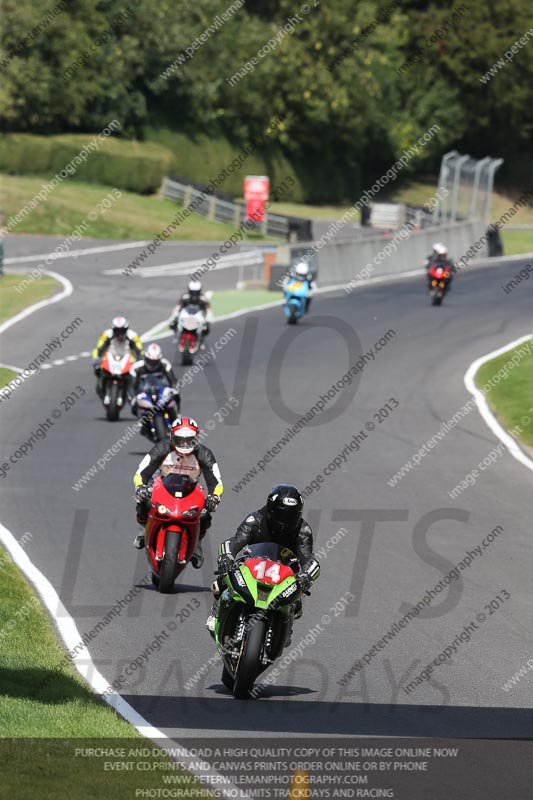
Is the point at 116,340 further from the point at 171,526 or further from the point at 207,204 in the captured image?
the point at 207,204

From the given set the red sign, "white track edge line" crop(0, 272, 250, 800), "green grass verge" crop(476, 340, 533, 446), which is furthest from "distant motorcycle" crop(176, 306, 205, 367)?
the red sign

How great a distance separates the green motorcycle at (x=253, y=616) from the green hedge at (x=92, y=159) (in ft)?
170

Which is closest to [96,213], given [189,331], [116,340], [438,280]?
[438,280]

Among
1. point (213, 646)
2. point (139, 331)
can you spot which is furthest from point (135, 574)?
point (139, 331)

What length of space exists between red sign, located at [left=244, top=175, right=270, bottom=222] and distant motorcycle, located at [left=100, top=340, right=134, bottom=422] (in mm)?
33870

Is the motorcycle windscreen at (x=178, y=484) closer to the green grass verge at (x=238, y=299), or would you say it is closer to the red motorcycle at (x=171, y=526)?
the red motorcycle at (x=171, y=526)

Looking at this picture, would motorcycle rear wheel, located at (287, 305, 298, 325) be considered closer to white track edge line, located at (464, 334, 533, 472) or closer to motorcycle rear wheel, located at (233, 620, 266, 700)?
white track edge line, located at (464, 334, 533, 472)

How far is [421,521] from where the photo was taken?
1797cm

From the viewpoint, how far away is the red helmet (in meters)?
14.4

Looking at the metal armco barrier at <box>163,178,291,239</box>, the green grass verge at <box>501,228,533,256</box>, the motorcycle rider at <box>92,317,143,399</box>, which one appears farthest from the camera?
the metal armco barrier at <box>163,178,291,239</box>

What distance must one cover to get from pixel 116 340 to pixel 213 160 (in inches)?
1889

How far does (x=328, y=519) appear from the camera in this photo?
18109 millimetres

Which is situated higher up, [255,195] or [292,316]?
[292,316]

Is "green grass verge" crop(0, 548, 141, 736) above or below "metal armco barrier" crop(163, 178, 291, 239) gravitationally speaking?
above
